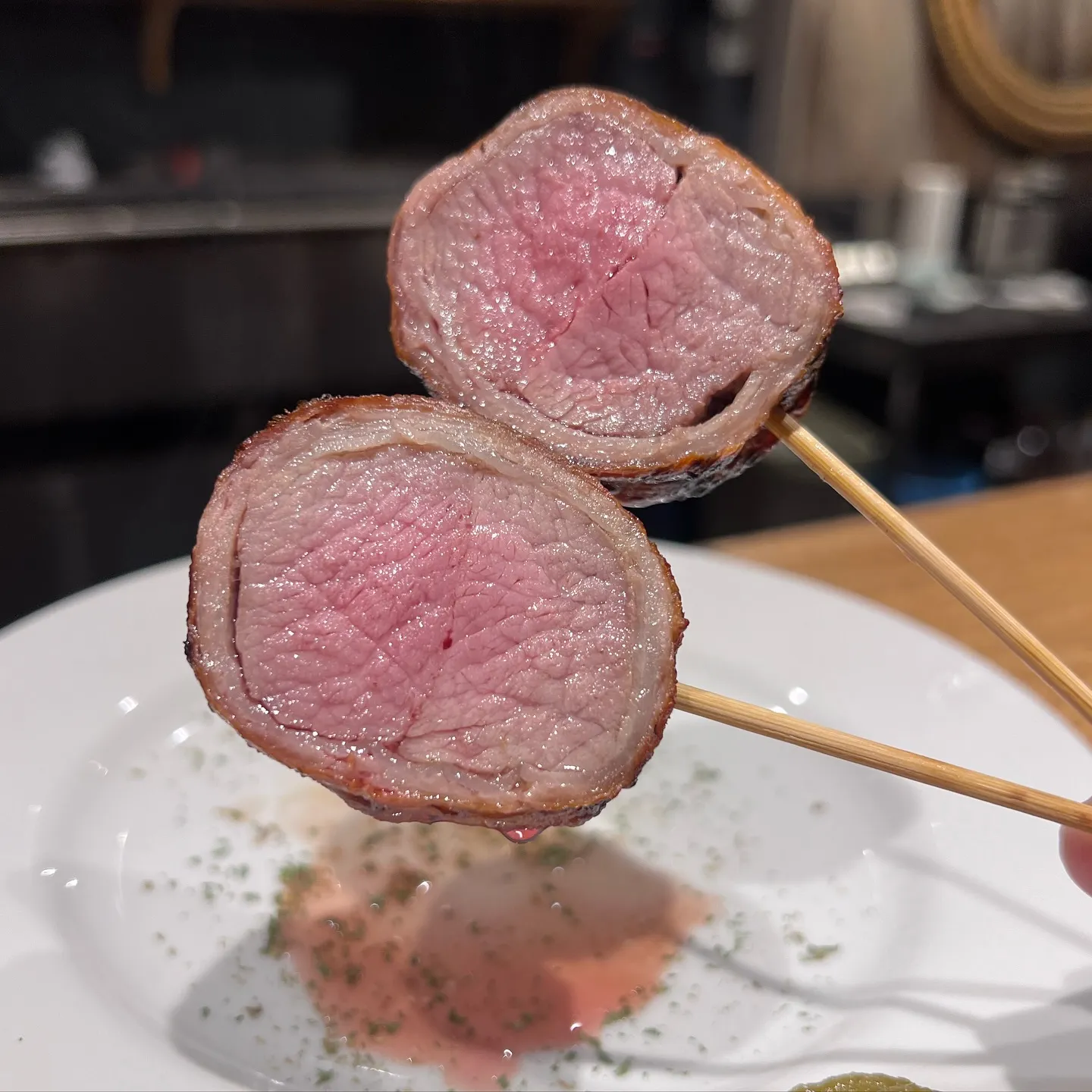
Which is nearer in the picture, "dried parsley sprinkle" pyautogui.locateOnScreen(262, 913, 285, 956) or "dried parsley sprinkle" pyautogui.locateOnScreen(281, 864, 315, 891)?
"dried parsley sprinkle" pyautogui.locateOnScreen(262, 913, 285, 956)

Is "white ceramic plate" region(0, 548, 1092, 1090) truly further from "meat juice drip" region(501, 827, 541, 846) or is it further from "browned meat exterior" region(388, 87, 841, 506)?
"browned meat exterior" region(388, 87, 841, 506)

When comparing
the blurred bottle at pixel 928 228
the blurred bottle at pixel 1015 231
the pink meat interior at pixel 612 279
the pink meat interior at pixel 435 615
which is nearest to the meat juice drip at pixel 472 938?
the pink meat interior at pixel 435 615

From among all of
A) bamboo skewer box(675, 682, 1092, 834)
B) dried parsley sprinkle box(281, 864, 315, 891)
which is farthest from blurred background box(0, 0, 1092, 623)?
bamboo skewer box(675, 682, 1092, 834)

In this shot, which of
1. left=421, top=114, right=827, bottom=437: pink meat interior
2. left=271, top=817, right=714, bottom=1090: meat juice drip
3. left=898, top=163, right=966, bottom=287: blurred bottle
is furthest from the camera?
left=898, top=163, right=966, bottom=287: blurred bottle

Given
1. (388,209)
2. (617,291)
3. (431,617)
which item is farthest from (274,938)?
(388,209)

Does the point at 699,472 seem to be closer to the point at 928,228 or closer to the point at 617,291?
the point at 617,291
